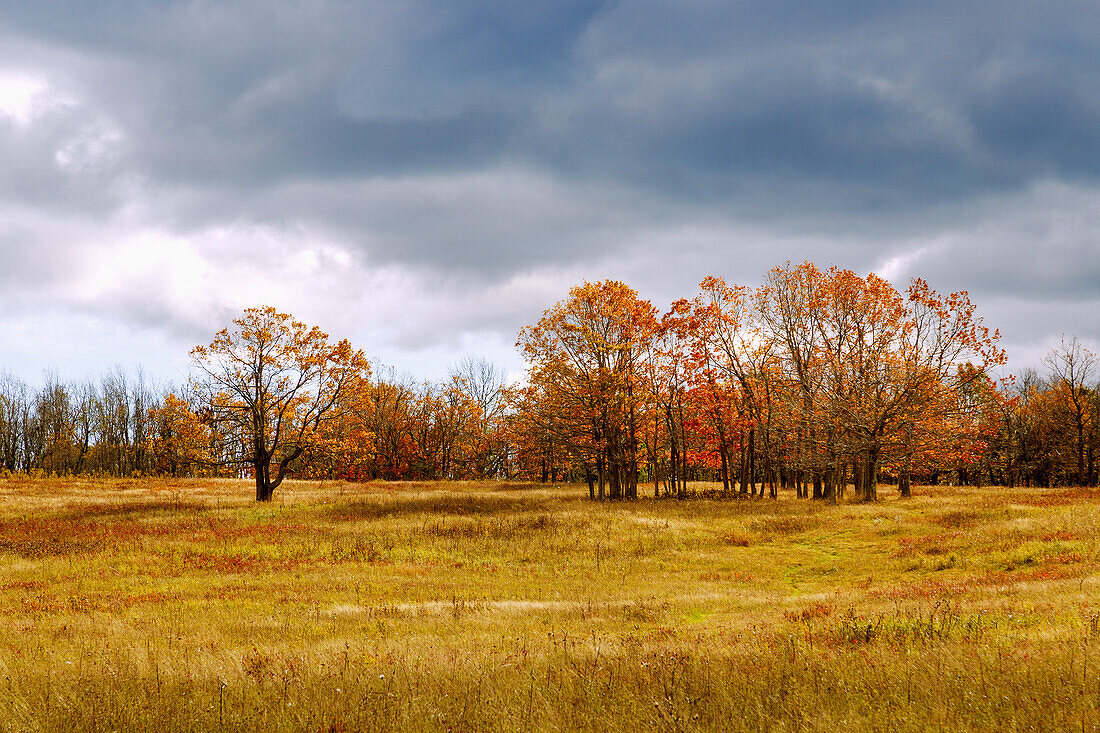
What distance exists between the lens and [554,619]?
1539 cm

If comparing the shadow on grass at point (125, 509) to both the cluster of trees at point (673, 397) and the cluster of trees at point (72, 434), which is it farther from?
the cluster of trees at point (72, 434)

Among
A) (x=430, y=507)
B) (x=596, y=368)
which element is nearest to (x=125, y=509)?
(x=430, y=507)

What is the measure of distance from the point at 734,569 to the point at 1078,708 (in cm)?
1702

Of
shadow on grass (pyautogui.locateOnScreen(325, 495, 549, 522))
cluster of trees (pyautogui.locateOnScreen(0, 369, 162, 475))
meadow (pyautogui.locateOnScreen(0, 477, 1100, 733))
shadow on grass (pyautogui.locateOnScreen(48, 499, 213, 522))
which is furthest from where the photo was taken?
cluster of trees (pyautogui.locateOnScreen(0, 369, 162, 475))

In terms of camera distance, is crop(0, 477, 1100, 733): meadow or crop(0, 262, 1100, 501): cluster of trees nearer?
crop(0, 477, 1100, 733): meadow

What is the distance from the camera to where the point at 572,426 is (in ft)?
140

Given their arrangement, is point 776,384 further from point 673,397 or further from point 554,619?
point 554,619

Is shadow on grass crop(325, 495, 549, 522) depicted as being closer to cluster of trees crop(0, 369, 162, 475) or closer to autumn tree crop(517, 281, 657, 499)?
autumn tree crop(517, 281, 657, 499)

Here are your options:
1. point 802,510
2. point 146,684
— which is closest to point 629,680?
point 146,684

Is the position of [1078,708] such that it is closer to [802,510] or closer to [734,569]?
[734,569]

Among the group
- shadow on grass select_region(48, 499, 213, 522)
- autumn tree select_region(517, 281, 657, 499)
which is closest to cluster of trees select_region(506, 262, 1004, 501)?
autumn tree select_region(517, 281, 657, 499)

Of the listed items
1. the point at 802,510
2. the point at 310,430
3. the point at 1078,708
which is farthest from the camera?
the point at 310,430

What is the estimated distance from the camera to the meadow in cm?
774

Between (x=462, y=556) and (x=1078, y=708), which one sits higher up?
(x=1078, y=708)
